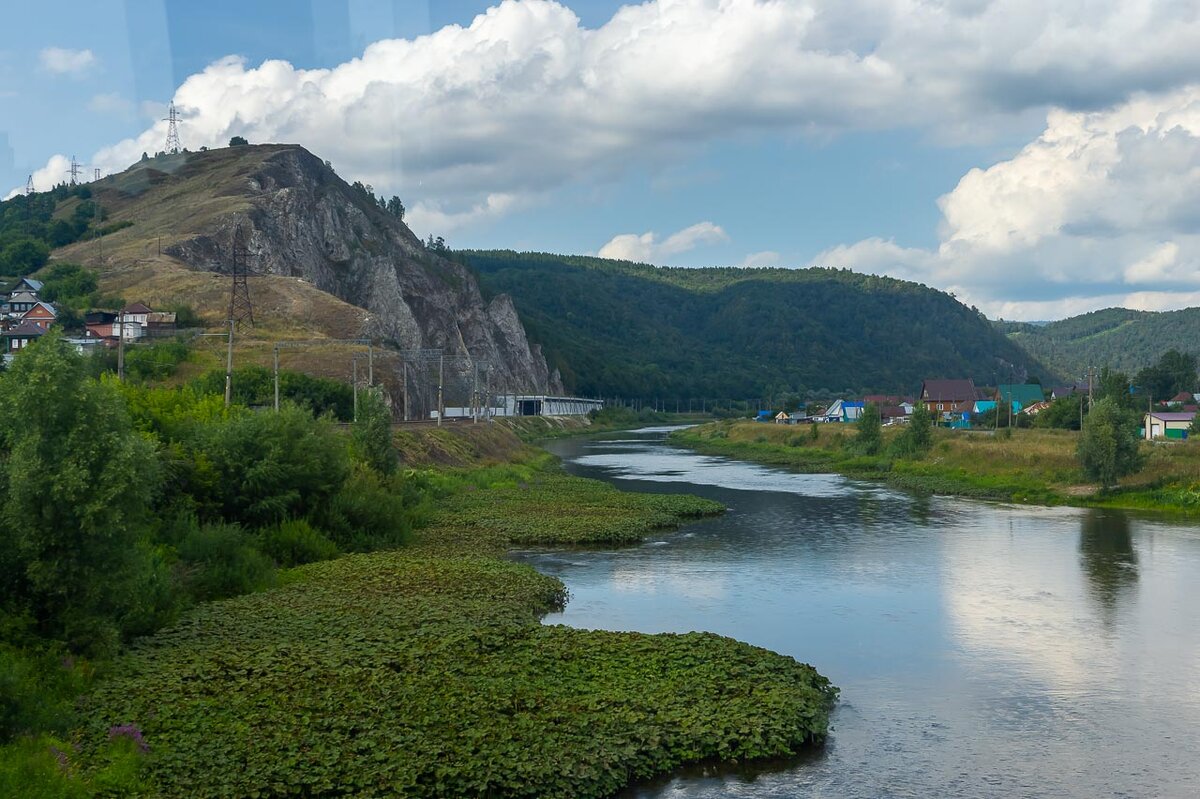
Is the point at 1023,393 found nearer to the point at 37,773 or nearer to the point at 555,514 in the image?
the point at 555,514

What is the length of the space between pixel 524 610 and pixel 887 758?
1131 centimetres

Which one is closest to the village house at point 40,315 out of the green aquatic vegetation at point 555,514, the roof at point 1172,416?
the green aquatic vegetation at point 555,514

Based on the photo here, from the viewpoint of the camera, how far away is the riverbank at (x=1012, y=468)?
5675 cm

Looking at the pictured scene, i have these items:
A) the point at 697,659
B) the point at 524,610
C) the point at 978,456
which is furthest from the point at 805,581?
the point at 978,456

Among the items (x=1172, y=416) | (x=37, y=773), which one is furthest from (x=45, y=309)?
(x=1172, y=416)

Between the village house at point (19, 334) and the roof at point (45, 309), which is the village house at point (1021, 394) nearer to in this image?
the roof at point (45, 309)

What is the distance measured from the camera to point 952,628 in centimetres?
2844

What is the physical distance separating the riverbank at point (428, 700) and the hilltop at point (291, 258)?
79.5 metres

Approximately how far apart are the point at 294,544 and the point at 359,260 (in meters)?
132

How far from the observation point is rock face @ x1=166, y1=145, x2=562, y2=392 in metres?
141

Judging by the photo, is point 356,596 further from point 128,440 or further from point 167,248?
point 167,248

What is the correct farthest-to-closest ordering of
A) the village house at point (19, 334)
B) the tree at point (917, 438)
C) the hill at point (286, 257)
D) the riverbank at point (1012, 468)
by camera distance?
1. the hill at point (286, 257)
2. the village house at point (19, 334)
3. the tree at point (917, 438)
4. the riverbank at point (1012, 468)

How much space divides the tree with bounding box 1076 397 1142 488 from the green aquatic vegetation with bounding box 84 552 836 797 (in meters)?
41.0

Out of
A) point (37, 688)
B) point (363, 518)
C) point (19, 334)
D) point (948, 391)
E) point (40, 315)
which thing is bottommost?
point (37, 688)
